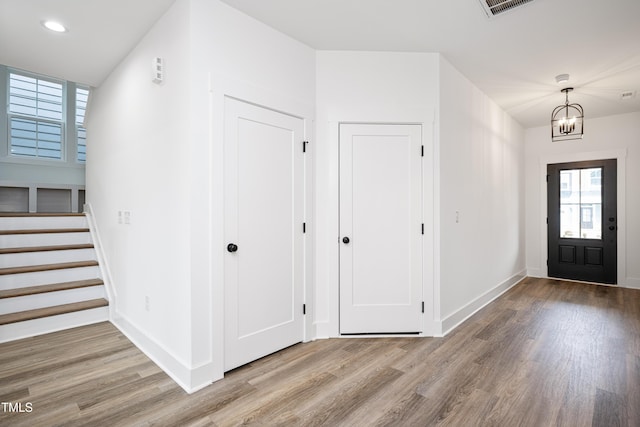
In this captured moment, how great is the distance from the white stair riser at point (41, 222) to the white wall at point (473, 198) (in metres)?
4.57

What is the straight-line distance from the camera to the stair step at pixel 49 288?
10.0 feet

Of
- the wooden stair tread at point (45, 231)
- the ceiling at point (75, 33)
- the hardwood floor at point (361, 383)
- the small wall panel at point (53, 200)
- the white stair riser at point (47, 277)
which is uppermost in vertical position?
the ceiling at point (75, 33)

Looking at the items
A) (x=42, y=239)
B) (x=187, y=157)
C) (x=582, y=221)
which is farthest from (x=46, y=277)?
(x=582, y=221)

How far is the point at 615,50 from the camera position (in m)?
3.00

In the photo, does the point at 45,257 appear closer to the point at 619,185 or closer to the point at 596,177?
the point at 596,177

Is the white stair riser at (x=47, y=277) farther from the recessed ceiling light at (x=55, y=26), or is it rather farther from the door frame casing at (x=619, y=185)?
the door frame casing at (x=619, y=185)

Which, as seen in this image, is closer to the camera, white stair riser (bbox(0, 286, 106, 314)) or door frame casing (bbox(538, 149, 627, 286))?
white stair riser (bbox(0, 286, 106, 314))

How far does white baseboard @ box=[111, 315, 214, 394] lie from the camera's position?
2.12m

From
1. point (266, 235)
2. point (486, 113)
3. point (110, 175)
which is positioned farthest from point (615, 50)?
point (110, 175)

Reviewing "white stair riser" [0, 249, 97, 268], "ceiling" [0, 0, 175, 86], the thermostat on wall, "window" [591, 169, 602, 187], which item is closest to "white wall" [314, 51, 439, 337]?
the thermostat on wall

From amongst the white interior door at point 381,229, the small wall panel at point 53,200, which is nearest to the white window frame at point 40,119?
the small wall panel at point 53,200

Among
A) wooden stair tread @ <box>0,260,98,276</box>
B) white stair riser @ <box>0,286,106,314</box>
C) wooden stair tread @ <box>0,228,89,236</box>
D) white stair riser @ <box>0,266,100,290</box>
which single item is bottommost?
white stair riser @ <box>0,286,106,314</box>

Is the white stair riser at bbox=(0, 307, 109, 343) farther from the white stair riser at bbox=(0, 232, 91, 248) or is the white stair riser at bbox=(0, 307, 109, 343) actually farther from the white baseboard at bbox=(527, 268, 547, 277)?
the white baseboard at bbox=(527, 268, 547, 277)

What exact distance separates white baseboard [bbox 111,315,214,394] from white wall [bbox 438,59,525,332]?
7.34 ft
